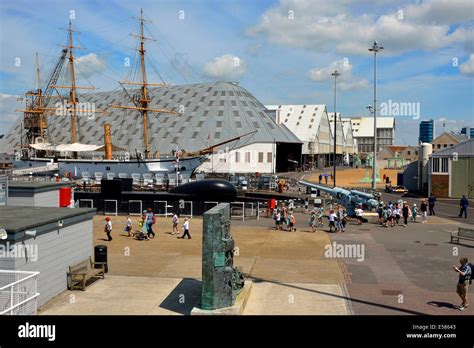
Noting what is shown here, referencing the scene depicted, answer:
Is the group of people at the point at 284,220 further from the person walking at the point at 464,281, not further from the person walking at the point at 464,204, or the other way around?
the person walking at the point at 464,281

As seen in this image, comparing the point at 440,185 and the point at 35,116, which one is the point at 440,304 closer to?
the point at 440,185

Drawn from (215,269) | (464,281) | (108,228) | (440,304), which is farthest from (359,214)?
(215,269)

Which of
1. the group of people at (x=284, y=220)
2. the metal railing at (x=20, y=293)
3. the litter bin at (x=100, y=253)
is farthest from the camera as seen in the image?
the group of people at (x=284, y=220)

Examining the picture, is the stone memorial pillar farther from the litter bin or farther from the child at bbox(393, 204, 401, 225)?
the child at bbox(393, 204, 401, 225)

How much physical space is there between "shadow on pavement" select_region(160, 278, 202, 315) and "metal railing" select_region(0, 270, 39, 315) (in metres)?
3.37

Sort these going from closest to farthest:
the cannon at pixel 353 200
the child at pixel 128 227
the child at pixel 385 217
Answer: the child at pixel 128 227 → the child at pixel 385 217 → the cannon at pixel 353 200

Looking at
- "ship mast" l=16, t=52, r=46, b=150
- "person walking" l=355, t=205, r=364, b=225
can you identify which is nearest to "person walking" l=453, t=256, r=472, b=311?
"person walking" l=355, t=205, r=364, b=225

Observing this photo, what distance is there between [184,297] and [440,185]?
115 feet

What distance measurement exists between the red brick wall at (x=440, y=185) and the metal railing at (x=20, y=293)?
38007 mm

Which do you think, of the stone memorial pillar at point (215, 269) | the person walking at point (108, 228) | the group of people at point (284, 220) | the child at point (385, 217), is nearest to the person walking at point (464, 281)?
the stone memorial pillar at point (215, 269)

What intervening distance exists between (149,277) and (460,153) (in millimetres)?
34495

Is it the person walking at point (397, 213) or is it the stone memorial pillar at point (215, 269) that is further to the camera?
the person walking at point (397, 213)

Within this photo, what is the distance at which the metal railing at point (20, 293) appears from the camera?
443 inches

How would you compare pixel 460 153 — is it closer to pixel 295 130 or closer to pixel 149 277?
pixel 149 277
